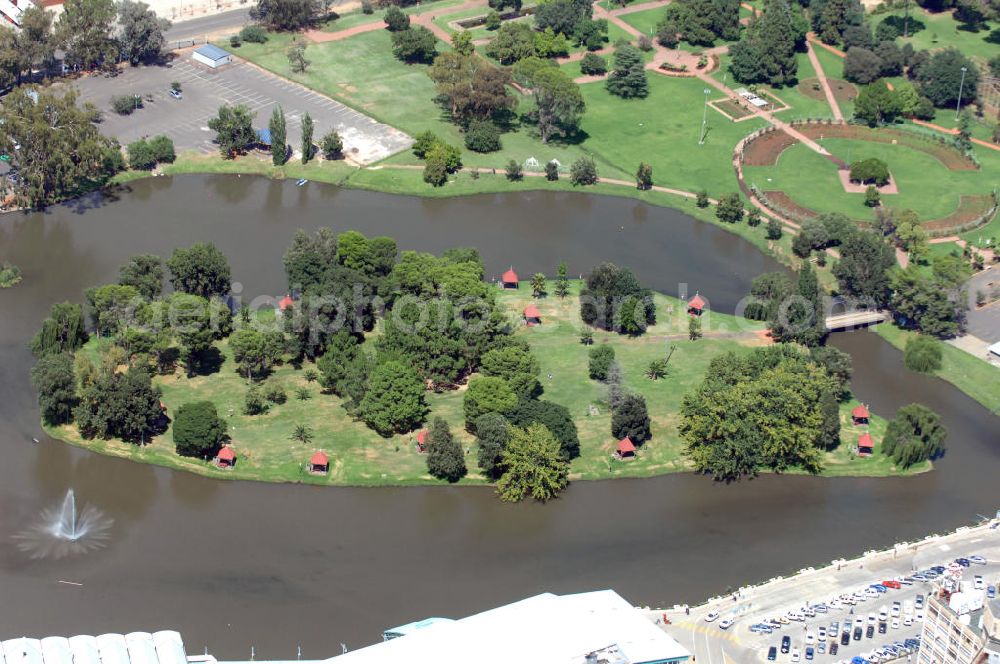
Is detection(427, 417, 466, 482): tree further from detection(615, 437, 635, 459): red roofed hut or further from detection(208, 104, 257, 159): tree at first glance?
detection(208, 104, 257, 159): tree

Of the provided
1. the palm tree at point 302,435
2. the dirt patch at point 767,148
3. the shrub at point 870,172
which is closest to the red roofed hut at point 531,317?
the palm tree at point 302,435

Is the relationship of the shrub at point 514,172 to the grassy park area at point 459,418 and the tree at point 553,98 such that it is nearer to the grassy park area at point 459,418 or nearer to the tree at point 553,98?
the tree at point 553,98

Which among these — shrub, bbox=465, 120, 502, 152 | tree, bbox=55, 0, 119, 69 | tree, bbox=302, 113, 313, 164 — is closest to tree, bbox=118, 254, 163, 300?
tree, bbox=302, 113, 313, 164

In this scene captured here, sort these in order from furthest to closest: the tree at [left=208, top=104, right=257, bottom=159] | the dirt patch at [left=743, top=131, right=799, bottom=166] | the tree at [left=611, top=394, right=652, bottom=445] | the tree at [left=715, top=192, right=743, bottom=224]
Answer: the dirt patch at [left=743, top=131, right=799, bottom=166] < the tree at [left=208, top=104, right=257, bottom=159] < the tree at [left=715, top=192, right=743, bottom=224] < the tree at [left=611, top=394, right=652, bottom=445]

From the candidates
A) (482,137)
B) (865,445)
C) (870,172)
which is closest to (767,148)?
(870,172)

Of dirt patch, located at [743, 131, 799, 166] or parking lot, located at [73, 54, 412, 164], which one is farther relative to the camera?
dirt patch, located at [743, 131, 799, 166]

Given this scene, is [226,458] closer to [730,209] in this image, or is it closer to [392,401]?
[392,401]
